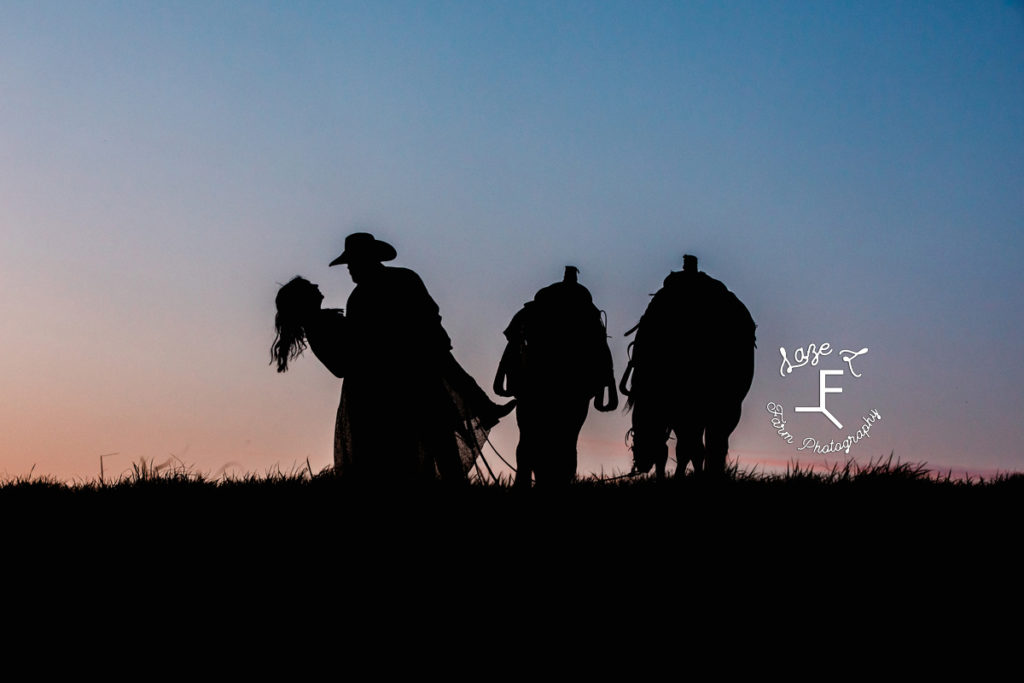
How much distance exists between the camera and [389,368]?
9336 millimetres

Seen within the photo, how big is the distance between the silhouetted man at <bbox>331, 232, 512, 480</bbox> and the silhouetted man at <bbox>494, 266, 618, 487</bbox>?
6.06 feet

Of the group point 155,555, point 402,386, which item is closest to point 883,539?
point 402,386

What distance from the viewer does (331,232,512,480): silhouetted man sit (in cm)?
923

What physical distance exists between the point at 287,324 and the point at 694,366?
4.14 m

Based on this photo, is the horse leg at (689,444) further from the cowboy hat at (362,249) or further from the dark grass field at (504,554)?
the cowboy hat at (362,249)

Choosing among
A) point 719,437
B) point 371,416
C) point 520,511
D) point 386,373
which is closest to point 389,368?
point 386,373

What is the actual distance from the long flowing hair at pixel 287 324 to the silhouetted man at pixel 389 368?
42cm

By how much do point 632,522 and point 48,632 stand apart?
3846 mm

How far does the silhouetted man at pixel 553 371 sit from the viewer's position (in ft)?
37.0

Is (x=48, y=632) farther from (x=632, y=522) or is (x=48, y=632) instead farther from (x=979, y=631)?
(x=979, y=631)

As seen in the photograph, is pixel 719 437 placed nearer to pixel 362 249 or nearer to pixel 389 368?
pixel 389 368

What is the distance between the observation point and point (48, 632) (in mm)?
6523

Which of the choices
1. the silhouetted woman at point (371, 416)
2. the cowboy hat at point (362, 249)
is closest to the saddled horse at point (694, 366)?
the silhouetted woman at point (371, 416)

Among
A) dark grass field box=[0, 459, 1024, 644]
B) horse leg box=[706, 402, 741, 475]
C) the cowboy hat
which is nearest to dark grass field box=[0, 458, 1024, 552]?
dark grass field box=[0, 459, 1024, 644]
